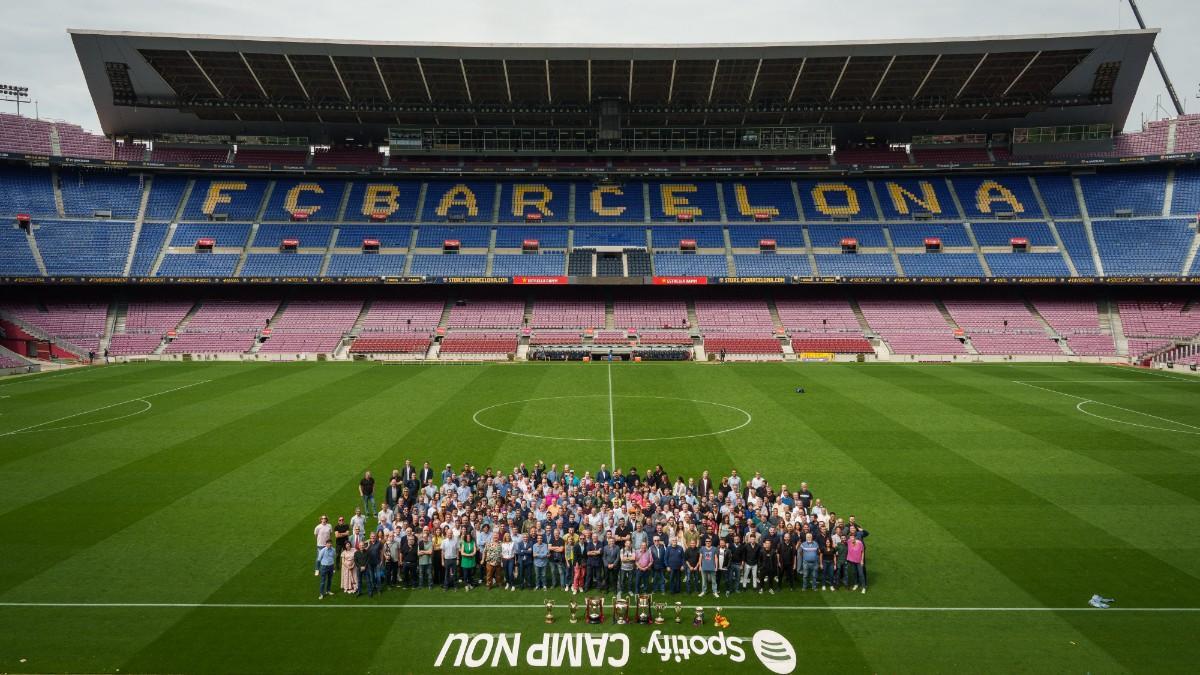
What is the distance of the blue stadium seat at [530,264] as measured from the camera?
209 ft

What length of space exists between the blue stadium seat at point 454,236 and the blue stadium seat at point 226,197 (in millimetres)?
16602

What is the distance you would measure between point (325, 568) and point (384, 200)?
204 ft

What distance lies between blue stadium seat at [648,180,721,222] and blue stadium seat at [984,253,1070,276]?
24880 mm

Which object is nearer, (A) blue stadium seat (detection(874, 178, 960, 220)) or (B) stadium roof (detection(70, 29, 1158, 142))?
(B) stadium roof (detection(70, 29, 1158, 142))

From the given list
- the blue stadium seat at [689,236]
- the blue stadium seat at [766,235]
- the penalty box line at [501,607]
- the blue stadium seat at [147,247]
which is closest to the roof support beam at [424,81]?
the blue stadium seat at [689,236]

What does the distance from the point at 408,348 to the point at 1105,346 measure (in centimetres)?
5521

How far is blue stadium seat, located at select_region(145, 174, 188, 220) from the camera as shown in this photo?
6712cm

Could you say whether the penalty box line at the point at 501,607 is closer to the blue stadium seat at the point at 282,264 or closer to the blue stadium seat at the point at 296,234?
the blue stadium seat at the point at 282,264

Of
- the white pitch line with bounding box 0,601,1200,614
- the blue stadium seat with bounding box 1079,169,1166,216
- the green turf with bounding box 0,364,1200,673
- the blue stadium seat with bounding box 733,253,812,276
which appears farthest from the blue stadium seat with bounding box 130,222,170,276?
the blue stadium seat with bounding box 1079,169,1166,216

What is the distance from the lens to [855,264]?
63.8 m

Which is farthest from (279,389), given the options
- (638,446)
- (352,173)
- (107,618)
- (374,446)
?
(352,173)

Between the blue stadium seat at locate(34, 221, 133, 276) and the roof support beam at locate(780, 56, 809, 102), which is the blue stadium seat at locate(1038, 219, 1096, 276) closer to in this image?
the roof support beam at locate(780, 56, 809, 102)

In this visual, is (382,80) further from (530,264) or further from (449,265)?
(530,264)

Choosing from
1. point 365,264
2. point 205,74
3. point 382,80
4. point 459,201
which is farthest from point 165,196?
point 459,201
